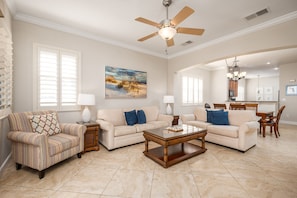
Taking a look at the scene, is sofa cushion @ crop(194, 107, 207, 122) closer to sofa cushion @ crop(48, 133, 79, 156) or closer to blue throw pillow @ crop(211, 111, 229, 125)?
blue throw pillow @ crop(211, 111, 229, 125)

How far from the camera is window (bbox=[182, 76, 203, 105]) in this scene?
6.55 m

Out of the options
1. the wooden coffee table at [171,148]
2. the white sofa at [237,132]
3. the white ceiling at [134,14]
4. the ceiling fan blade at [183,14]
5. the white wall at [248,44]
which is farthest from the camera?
the white sofa at [237,132]

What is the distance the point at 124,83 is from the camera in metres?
4.41

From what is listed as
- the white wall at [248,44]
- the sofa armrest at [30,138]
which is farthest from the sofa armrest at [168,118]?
the sofa armrest at [30,138]

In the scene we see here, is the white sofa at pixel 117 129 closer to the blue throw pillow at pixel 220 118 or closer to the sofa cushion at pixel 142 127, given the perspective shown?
the sofa cushion at pixel 142 127

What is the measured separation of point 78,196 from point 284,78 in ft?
30.2

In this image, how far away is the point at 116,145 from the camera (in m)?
3.17

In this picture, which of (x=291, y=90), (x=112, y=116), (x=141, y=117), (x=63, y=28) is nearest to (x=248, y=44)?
Answer: (x=141, y=117)

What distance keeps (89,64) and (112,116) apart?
1561mm

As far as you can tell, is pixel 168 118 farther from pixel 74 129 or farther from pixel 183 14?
pixel 183 14

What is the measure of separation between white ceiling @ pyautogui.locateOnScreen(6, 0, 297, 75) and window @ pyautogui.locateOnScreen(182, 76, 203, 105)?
2.88m

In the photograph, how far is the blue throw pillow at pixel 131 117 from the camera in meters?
3.68

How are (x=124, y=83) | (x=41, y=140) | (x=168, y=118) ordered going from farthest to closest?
(x=124, y=83) → (x=168, y=118) → (x=41, y=140)

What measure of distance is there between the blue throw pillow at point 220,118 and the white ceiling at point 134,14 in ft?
6.78
